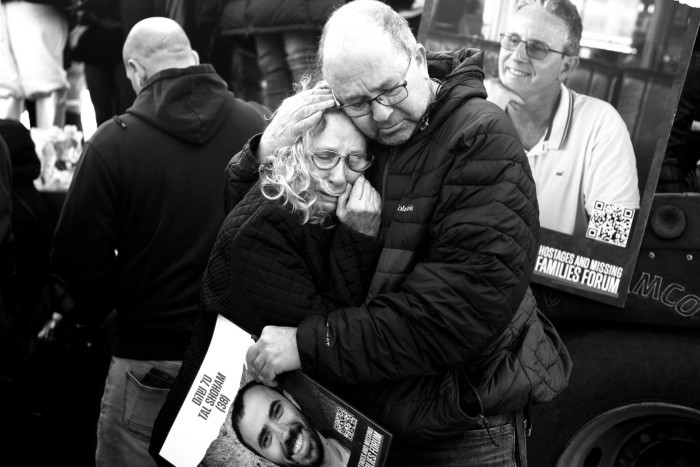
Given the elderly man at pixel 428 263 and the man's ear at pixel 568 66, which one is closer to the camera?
the elderly man at pixel 428 263

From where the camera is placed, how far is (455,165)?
2148 millimetres

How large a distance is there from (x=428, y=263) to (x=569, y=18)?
4.71 feet

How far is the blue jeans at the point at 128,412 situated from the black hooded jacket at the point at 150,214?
0.05m

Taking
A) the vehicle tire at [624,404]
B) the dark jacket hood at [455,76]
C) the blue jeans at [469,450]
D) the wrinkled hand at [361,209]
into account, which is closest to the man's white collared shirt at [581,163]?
the vehicle tire at [624,404]

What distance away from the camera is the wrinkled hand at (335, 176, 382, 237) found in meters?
2.22

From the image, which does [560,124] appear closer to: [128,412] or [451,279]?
[451,279]

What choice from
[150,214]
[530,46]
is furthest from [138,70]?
[530,46]

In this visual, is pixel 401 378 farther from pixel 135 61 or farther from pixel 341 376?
pixel 135 61

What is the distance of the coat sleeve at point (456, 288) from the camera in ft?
6.82

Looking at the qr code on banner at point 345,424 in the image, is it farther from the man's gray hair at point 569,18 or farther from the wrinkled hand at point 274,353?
the man's gray hair at point 569,18

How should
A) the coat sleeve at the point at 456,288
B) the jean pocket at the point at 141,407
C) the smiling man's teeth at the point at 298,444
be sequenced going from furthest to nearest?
the jean pocket at the point at 141,407
the smiling man's teeth at the point at 298,444
the coat sleeve at the point at 456,288

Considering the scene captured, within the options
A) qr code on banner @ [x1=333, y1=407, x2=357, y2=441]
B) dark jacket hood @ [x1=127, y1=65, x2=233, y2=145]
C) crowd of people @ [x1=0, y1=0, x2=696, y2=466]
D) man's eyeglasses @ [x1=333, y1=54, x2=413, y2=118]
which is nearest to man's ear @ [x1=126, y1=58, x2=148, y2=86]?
crowd of people @ [x1=0, y1=0, x2=696, y2=466]

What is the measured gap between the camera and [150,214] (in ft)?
11.2

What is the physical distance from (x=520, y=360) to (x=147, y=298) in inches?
68.3
